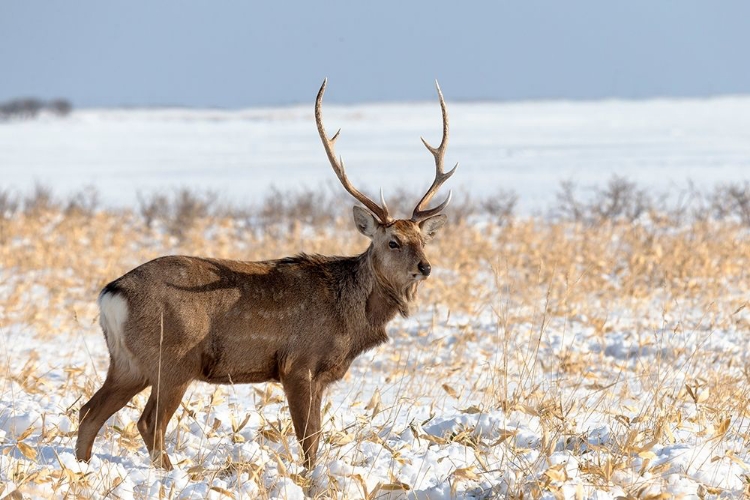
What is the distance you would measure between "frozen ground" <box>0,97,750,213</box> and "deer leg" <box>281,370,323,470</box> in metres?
13.9

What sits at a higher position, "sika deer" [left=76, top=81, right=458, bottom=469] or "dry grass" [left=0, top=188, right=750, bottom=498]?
"sika deer" [left=76, top=81, right=458, bottom=469]

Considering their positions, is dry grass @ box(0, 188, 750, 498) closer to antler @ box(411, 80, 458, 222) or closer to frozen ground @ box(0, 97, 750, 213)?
antler @ box(411, 80, 458, 222)

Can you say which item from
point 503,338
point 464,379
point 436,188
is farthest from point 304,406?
point 503,338

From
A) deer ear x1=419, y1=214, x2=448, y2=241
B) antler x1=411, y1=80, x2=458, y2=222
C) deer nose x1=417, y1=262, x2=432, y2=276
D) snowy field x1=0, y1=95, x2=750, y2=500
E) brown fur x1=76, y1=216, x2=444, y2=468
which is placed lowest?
snowy field x1=0, y1=95, x2=750, y2=500

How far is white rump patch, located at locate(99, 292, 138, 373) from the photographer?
551cm

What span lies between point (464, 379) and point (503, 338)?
0.47 metres

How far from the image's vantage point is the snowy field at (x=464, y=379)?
16.5ft

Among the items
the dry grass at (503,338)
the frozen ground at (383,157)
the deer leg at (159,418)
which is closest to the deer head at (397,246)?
the dry grass at (503,338)

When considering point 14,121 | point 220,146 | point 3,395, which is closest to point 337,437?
point 3,395

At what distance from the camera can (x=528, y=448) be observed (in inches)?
212

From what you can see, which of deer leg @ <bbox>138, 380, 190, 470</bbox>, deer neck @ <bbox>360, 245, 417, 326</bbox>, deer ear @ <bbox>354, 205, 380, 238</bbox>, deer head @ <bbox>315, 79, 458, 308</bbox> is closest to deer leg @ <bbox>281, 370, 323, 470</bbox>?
deer leg @ <bbox>138, 380, 190, 470</bbox>

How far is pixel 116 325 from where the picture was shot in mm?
5547

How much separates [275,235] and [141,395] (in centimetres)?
978

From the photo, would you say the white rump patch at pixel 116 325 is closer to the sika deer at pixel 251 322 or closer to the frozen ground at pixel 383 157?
the sika deer at pixel 251 322
